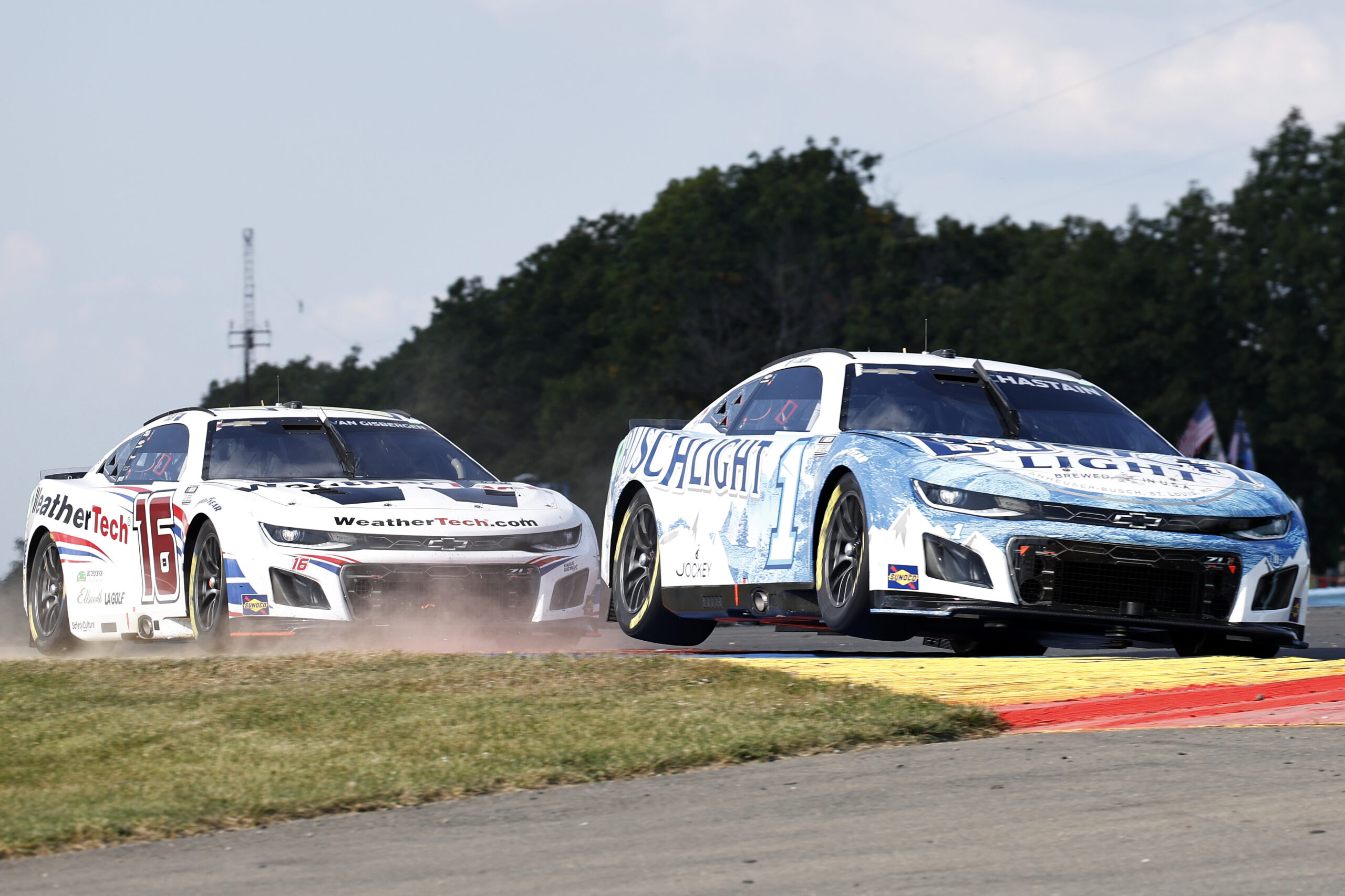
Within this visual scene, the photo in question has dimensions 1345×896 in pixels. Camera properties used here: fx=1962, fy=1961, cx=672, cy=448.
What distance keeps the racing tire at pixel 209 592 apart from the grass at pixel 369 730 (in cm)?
160

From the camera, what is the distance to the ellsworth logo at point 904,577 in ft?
28.0

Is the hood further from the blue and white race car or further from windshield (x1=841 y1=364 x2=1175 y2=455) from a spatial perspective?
windshield (x1=841 y1=364 x2=1175 y2=455)

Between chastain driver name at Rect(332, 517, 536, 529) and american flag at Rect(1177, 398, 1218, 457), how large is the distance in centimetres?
3178

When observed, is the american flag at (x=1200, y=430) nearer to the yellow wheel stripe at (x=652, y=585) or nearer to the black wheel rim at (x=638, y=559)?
the black wheel rim at (x=638, y=559)

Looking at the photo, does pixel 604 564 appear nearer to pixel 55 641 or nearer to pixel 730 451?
pixel 730 451

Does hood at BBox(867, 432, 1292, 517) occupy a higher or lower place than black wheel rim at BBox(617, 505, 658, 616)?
higher

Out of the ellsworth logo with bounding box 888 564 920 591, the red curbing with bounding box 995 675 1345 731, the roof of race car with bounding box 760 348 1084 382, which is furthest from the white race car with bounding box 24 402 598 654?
the red curbing with bounding box 995 675 1345 731

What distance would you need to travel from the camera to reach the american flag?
40688 mm

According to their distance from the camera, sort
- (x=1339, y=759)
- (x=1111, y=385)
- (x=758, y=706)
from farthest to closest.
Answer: (x=1111, y=385), (x=758, y=706), (x=1339, y=759)

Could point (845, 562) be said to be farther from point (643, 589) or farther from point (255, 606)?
point (255, 606)

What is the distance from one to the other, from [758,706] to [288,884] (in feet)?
8.77

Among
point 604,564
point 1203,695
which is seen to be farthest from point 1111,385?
point 1203,695

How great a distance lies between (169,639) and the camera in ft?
35.8

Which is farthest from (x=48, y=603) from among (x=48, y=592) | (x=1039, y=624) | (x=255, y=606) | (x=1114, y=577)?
(x=1114, y=577)
